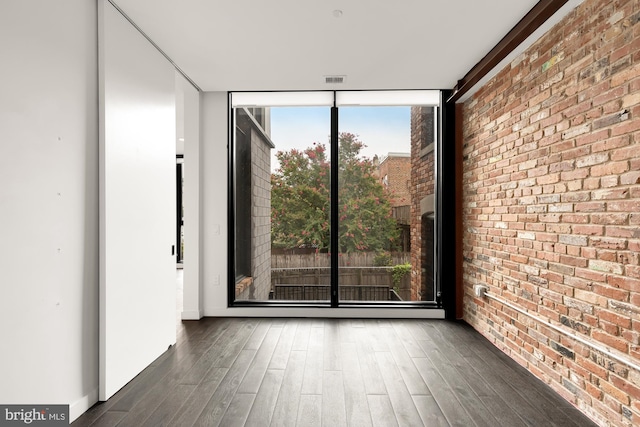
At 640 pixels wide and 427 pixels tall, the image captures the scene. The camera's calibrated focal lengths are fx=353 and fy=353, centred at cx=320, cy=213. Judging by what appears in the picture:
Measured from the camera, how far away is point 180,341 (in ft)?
10.6

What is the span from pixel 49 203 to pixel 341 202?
8.99ft

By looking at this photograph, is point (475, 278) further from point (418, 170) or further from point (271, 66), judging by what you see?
point (271, 66)

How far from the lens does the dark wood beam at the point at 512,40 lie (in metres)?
2.20

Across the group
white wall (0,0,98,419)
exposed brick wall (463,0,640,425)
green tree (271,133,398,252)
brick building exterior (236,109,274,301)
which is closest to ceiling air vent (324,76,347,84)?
green tree (271,133,398,252)

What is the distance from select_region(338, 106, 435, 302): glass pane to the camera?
4.00m

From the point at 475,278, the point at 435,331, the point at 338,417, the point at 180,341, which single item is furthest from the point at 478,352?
the point at 180,341

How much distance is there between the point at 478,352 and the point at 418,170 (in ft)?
6.48

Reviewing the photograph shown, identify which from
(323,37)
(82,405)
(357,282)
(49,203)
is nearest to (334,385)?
(82,405)

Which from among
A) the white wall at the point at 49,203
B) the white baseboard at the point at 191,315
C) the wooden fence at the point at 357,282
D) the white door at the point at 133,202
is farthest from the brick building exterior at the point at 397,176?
the white wall at the point at 49,203

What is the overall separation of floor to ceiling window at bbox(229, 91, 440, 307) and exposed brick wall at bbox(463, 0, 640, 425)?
937 mm

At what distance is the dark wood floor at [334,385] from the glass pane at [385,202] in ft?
2.32

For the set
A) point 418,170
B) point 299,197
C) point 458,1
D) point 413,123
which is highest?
point 458,1

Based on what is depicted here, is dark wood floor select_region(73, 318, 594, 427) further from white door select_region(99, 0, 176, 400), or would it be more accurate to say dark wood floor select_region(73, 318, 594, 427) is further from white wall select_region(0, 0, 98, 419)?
white wall select_region(0, 0, 98, 419)

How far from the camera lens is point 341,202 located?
4.02m
